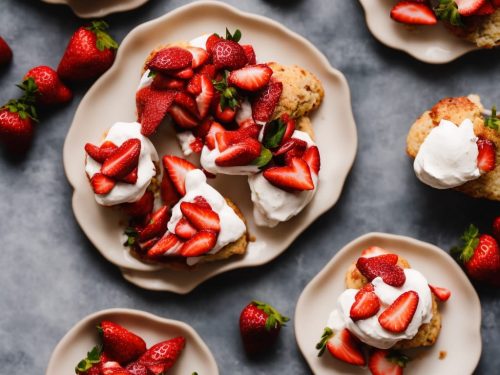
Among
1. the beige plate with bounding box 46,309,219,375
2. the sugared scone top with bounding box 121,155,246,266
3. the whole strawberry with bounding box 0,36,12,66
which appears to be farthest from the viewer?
the whole strawberry with bounding box 0,36,12,66

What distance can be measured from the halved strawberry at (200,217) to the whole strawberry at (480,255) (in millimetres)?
987

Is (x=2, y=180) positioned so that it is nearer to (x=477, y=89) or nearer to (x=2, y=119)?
(x=2, y=119)

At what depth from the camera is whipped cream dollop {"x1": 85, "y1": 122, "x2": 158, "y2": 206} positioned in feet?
9.65

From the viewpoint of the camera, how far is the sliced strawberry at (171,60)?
288 cm

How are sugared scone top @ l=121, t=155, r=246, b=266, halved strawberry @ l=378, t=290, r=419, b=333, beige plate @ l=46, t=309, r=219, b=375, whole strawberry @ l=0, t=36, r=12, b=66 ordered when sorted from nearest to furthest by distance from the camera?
halved strawberry @ l=378, t=290, r=419, b=333 < sugared scone top @ l=121, t=155, r=246, b=266 < beige plate @ l=46, t=309, r=219, b=375 < whole strawberry @ l=0, t=36, r=12, b=66

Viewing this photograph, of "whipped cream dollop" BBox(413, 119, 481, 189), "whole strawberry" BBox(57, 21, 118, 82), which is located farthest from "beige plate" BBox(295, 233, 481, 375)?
"whole strawberry" BBox(57, 21, 118, 82)

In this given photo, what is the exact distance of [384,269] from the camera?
2.93 meters

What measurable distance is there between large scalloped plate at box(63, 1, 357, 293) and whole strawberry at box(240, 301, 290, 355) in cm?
19

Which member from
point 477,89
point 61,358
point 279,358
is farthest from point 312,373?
point 477,89

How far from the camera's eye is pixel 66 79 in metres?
3.16

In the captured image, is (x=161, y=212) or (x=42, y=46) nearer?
(x=161, y=212)

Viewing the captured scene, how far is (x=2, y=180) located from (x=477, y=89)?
79.9 inches

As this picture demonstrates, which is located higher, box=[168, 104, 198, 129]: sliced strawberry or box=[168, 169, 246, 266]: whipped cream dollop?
box=[168, 104, 198, 129]: sliced strawberry

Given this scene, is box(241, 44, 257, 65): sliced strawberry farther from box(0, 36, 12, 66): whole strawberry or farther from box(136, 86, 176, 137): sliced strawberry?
box(0, 36, 12, 66): whole strawberry
